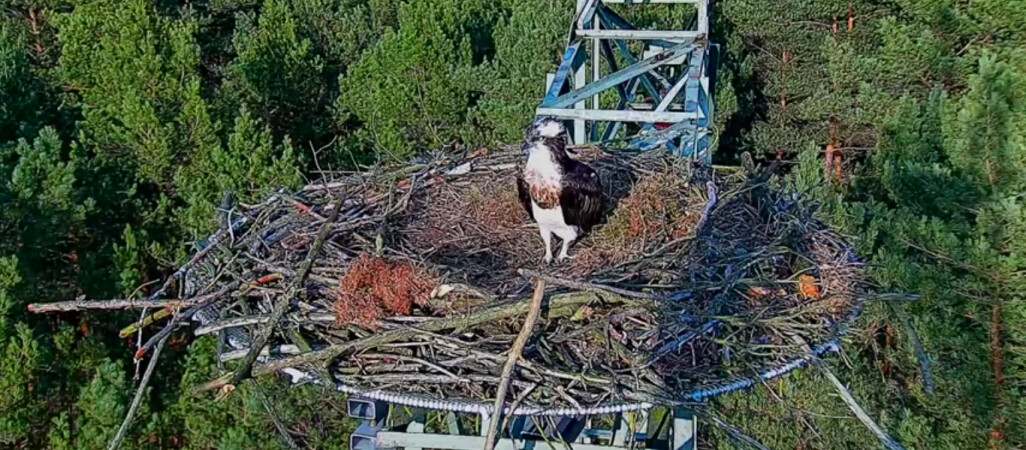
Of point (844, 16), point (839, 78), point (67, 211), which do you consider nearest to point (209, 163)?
point (67, 211)

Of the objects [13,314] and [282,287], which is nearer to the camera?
[282,287]

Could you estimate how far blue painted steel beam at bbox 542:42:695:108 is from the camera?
5.01 metres

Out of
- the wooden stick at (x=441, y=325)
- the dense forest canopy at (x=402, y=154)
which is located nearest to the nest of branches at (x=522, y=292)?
the wooden stick at (x=441, y=325)

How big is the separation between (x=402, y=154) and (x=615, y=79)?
5.59 meters

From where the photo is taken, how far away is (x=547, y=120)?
3.97 m

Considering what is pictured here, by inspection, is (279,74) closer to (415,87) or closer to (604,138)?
(415,87)

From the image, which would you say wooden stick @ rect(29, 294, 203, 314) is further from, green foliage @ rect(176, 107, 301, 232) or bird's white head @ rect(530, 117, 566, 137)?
green foliage @ rect(176, 107, 301, 232)

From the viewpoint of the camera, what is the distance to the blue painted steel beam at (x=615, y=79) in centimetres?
501

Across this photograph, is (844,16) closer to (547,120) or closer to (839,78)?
(839,78)

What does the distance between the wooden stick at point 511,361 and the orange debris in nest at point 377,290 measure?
0.49m

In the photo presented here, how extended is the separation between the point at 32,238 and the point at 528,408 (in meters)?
8.26

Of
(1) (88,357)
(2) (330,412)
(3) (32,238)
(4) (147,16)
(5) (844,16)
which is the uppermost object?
(4) (147,16)

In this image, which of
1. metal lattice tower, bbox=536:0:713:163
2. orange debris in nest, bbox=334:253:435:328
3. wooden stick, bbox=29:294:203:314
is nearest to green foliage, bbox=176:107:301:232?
metal lattice tower, bbox=536:0:713:163

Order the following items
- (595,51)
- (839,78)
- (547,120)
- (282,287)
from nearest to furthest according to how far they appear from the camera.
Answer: (282,287)
(547,120)
(595,51)
(839,78)
